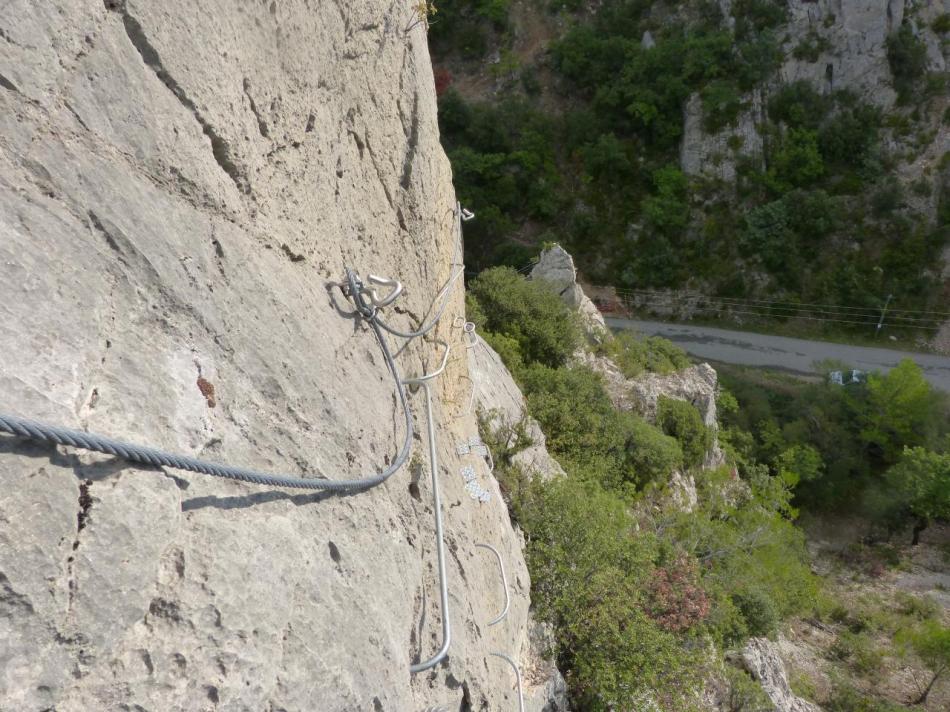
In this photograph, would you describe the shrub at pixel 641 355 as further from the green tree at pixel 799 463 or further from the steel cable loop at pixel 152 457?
the steel cable loop at pixel 152 457

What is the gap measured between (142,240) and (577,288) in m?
17.8

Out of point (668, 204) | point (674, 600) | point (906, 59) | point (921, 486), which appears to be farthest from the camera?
point (668, 204)

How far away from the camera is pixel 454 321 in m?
6.67

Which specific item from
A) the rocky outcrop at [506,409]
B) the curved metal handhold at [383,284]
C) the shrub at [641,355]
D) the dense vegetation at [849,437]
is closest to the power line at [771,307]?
the dense vegetation at [849,437]

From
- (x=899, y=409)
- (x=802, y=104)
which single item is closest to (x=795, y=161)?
(x=802, y=104)

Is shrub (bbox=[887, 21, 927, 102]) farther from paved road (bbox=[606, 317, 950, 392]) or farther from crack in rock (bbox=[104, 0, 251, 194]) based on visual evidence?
crack in rock (bbox=[104, 0, 251, 194])

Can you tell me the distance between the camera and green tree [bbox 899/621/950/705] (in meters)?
16.7

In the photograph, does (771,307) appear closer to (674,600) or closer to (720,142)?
(720,142)

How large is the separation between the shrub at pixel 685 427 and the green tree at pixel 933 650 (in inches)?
307

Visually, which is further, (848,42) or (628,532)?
(848,42)

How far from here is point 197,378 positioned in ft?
9.17

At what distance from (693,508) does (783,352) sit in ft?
49.7

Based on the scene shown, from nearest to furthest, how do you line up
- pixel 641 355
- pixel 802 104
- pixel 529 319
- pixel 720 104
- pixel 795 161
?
pixel 529 319 → pixel 641 355 → pixel 795 161 → pixel 802 104 → pixel 720 104

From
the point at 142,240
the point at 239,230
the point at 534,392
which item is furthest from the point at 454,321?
the point at 534,392
